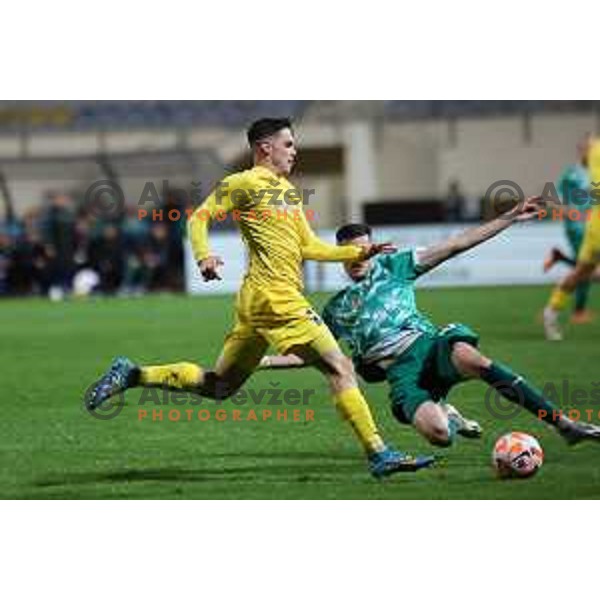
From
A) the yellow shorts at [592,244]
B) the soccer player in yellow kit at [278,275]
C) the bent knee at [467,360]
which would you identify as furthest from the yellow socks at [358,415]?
the yellow shorts at [592,244]

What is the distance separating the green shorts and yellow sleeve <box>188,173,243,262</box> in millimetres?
1071

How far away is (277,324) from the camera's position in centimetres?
727

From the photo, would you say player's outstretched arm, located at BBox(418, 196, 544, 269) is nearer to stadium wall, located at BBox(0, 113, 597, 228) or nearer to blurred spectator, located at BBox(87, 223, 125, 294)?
stadium wall, located at BBox(0, 113, 597, 228)

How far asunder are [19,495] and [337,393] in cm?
148

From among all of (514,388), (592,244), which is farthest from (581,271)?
(514,388)

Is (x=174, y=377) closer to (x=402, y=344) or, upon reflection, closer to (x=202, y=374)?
(x=202, y=374)

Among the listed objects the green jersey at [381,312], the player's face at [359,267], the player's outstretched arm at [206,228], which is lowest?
the green jersey at [381,312]

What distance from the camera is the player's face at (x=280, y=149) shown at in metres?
7.31

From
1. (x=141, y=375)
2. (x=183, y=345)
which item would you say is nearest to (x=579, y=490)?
(x=141, y=375)

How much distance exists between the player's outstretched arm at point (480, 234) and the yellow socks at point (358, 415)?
0.66 metres

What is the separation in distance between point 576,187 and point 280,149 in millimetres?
6567

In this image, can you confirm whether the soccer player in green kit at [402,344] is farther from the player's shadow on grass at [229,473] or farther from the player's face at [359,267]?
the player's shadow on grass at [229,473]
